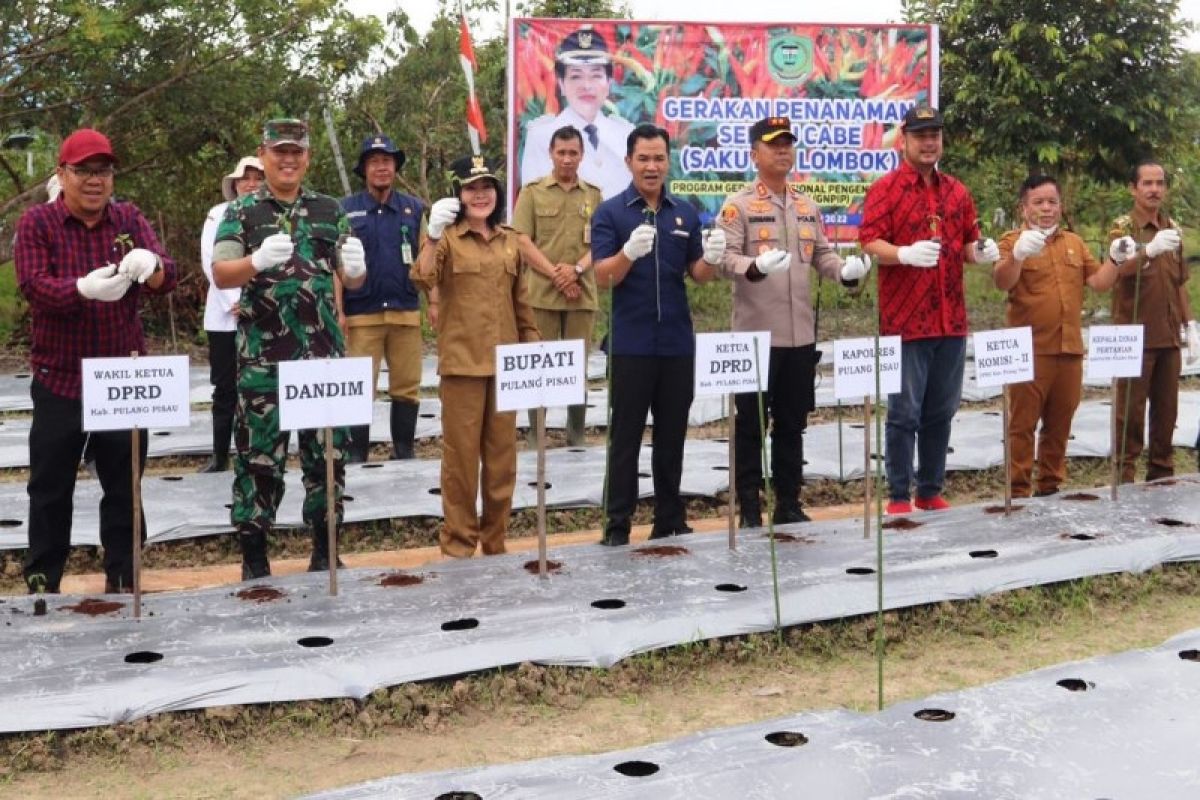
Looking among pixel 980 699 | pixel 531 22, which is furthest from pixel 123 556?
pixel 531 22

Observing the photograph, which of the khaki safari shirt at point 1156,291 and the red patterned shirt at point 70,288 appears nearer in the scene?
the red patterned shirt at point 70,288

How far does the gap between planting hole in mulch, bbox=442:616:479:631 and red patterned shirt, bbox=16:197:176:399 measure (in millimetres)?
1255

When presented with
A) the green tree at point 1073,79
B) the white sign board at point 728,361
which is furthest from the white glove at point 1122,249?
the green tree at point 1073,79

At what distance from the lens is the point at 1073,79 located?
995 cm

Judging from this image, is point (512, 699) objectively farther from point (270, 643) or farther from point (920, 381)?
point (920, 381)

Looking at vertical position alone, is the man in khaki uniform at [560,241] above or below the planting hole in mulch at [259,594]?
above

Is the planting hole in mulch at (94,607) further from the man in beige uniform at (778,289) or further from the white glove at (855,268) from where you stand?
the white glove at (855,268)

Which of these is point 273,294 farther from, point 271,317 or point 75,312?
point 75,312

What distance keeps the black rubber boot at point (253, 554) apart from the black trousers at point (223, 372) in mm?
1542

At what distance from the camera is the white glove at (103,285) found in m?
3.44

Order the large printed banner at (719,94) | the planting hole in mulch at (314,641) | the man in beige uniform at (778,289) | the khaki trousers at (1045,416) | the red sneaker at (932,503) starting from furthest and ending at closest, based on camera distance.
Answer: the large printed banner at (719,94), the khaki trousers at (1045,416), the red sneaker at (932,503), the man in beige uniform at (778,289), the planting hole in mulch at (314,641)

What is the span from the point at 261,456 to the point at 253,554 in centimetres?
31

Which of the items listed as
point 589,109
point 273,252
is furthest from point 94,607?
point 589,109

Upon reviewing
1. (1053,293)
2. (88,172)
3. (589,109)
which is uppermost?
(589,109)
